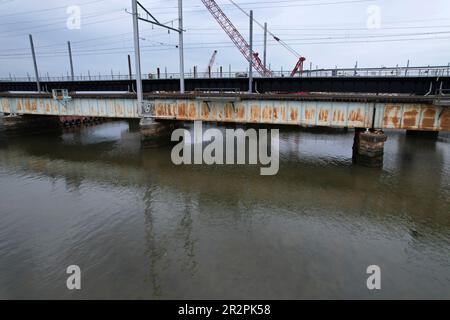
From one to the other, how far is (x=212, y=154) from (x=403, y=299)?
1922 cm

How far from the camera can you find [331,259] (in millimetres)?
9961

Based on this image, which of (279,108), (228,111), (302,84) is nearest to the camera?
(279,108)

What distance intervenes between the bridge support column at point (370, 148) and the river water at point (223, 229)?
0.88m

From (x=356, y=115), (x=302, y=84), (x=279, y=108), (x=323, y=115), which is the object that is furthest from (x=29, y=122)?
(x=302, y=84)

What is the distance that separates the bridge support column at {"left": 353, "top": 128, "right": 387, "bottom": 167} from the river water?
88cm

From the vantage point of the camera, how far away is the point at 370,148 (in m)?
20.2

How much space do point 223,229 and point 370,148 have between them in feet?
45.9

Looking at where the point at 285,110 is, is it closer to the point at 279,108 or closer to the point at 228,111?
the point at 279,108

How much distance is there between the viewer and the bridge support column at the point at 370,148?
64.8ft

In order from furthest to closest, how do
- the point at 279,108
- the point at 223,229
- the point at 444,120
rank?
the point at 279,108
the point at 444,120
the point at 223,229

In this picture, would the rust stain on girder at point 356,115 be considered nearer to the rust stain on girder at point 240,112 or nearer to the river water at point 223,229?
the river water at point 223,229

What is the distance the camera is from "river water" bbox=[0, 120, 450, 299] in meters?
8.76
